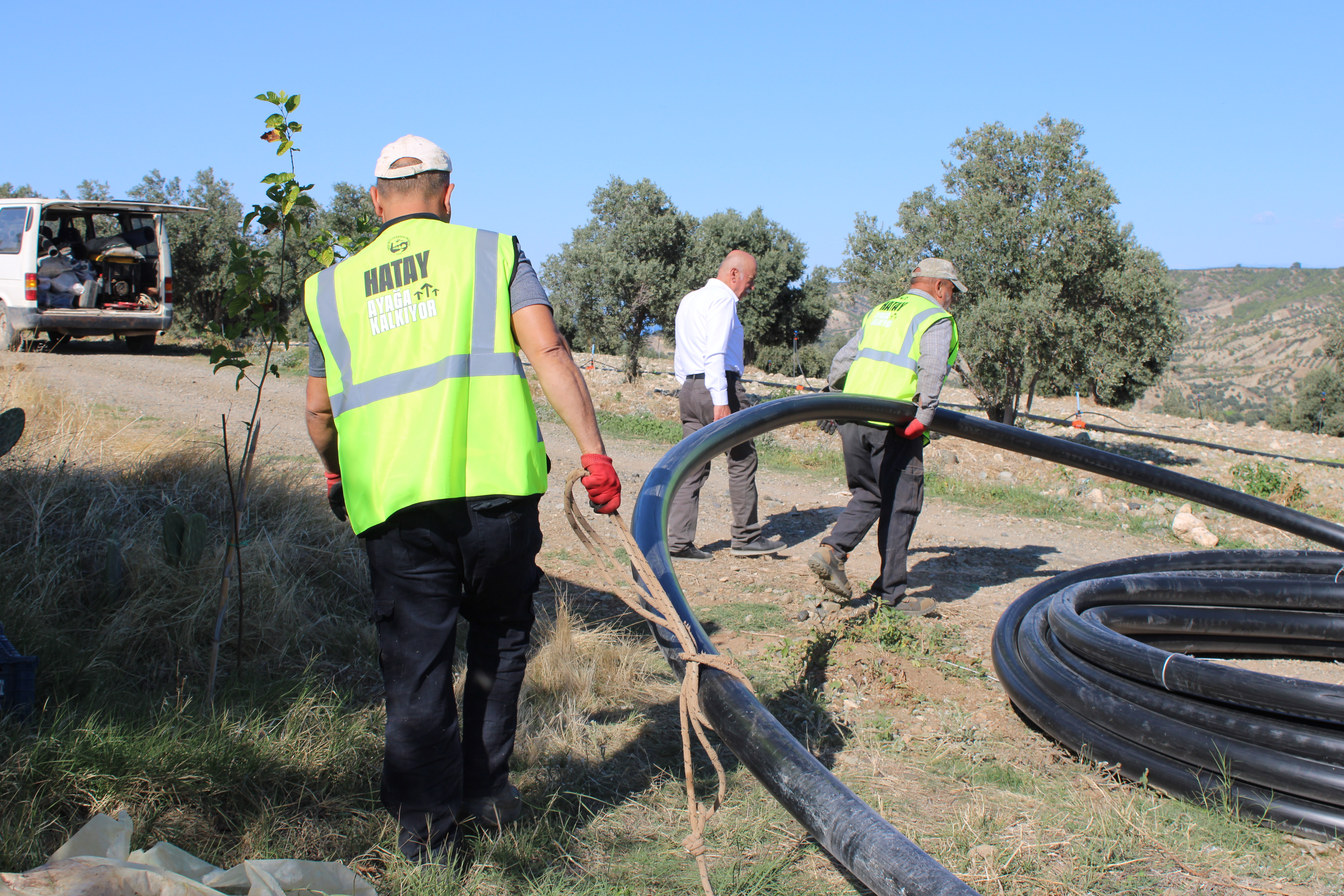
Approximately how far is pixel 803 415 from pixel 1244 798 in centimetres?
231

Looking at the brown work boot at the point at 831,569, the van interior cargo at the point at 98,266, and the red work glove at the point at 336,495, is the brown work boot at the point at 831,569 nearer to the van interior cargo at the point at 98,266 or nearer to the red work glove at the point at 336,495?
the red work glove at the point at 336,495

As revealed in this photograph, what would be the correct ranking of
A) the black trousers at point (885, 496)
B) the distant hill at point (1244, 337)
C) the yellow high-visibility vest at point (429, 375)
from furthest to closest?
the distant hill at point (1244, 337) < the black trousers at point (885, 496) < the yellow high-visibility vest at point (429, 375)

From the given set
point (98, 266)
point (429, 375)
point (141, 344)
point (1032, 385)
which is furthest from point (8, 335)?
point (1032, 385)

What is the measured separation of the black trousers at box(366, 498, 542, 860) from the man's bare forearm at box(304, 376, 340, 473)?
40 centimetres

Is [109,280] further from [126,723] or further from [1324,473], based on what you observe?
[1324,473]

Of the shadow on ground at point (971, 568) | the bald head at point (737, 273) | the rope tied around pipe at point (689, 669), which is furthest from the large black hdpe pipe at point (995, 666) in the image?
the bald head at point (737, 273)

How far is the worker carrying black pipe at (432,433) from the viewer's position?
2.17 metres

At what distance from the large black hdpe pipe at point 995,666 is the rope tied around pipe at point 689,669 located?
31 millimetres

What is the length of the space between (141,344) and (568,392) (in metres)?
14.8

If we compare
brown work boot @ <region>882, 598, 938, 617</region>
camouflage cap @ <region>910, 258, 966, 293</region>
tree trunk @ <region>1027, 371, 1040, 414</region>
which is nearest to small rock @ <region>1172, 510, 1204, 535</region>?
brown work boot @ <region>882, 598, 938, 617</region>

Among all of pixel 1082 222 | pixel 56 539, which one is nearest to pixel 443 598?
pixel 56 539

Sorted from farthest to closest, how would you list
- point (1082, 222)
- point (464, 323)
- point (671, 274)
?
point (671, 274)
point (1082, 222)
point (464, 323)

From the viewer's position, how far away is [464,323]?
220 centimetres

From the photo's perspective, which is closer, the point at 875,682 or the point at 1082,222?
the point at 875,682
